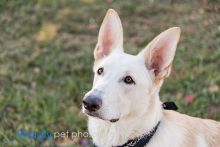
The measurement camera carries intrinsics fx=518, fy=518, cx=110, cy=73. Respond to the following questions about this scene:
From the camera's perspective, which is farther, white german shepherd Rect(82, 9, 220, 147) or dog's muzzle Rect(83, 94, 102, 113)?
white german shepherd Rect(82, 9, 220, 147)

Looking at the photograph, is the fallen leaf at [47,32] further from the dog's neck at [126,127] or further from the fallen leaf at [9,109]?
the dog's neck at [126,127]

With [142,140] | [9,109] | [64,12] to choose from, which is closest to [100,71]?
[142,140]

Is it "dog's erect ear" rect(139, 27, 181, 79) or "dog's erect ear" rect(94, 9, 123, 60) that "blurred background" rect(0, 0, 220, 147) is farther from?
"dog's erect ear" rect(139, 27, 181, 79)

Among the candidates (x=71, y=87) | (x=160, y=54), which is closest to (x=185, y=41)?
(x=71, y=87)

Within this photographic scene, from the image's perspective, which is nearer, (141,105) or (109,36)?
(141,105)

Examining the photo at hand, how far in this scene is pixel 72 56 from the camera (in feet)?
22.5

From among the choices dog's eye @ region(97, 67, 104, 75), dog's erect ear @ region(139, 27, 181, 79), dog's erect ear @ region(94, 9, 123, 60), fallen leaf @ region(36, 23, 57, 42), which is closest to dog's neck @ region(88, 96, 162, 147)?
dog's erect ear @ region(139, 27, 181, 79)

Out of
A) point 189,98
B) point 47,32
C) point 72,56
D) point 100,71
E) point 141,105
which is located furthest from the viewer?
point 47,32

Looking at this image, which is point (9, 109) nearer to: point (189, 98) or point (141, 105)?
point (189, 98)

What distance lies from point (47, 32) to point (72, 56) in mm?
801

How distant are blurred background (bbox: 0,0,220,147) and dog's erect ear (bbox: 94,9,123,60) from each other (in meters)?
1.36

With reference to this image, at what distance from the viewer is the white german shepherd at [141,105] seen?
373cm

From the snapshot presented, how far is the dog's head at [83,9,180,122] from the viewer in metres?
3.58

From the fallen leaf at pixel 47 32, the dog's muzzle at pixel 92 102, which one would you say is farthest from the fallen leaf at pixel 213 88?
the dog's muzzle at pixel 92 102
